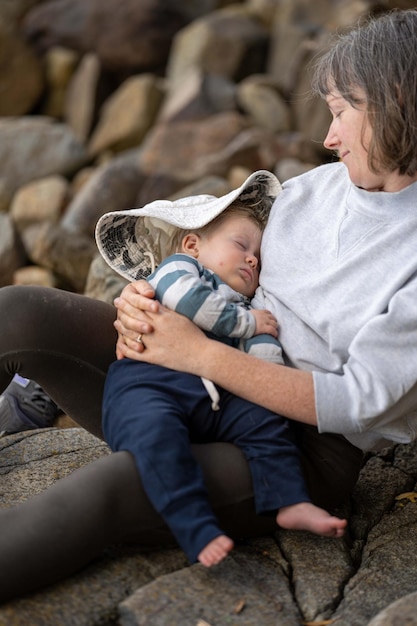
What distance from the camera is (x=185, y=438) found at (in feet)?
6.75

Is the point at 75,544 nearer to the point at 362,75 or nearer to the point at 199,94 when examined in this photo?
the point at 362,75

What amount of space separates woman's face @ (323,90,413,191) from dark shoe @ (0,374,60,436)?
131cm

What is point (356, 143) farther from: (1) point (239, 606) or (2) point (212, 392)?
(1) point (239, 606)

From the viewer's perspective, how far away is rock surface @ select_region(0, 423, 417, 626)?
6.44 feet

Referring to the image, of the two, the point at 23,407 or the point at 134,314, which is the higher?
the point at 134,314

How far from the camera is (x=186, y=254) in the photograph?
2.44 metres

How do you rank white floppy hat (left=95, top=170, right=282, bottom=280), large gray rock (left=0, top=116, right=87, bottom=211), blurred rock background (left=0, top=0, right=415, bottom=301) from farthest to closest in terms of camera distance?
large gray rock (left=0, top=116, right=87, bottom=211)
blurred rock background (left=0, top=0, right=415, bottom=301)
white floppy hat (left=95, top=170, right=282, bottom=280)

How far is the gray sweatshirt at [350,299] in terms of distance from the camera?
6.93 ft

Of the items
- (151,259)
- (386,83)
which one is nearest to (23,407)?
(151,259)

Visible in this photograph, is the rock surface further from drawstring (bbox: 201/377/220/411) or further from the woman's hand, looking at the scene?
the woman's hand

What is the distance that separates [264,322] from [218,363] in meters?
0.22

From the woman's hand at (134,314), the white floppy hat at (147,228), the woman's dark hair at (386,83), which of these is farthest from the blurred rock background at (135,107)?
the woman's hand at (134,314)

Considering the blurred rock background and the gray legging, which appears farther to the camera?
the blurred rock background

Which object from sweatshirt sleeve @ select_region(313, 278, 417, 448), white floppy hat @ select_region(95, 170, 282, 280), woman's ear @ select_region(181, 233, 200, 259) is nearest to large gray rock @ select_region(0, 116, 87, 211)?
white floppy hat @ select_region(95, 170, 282, 280)
